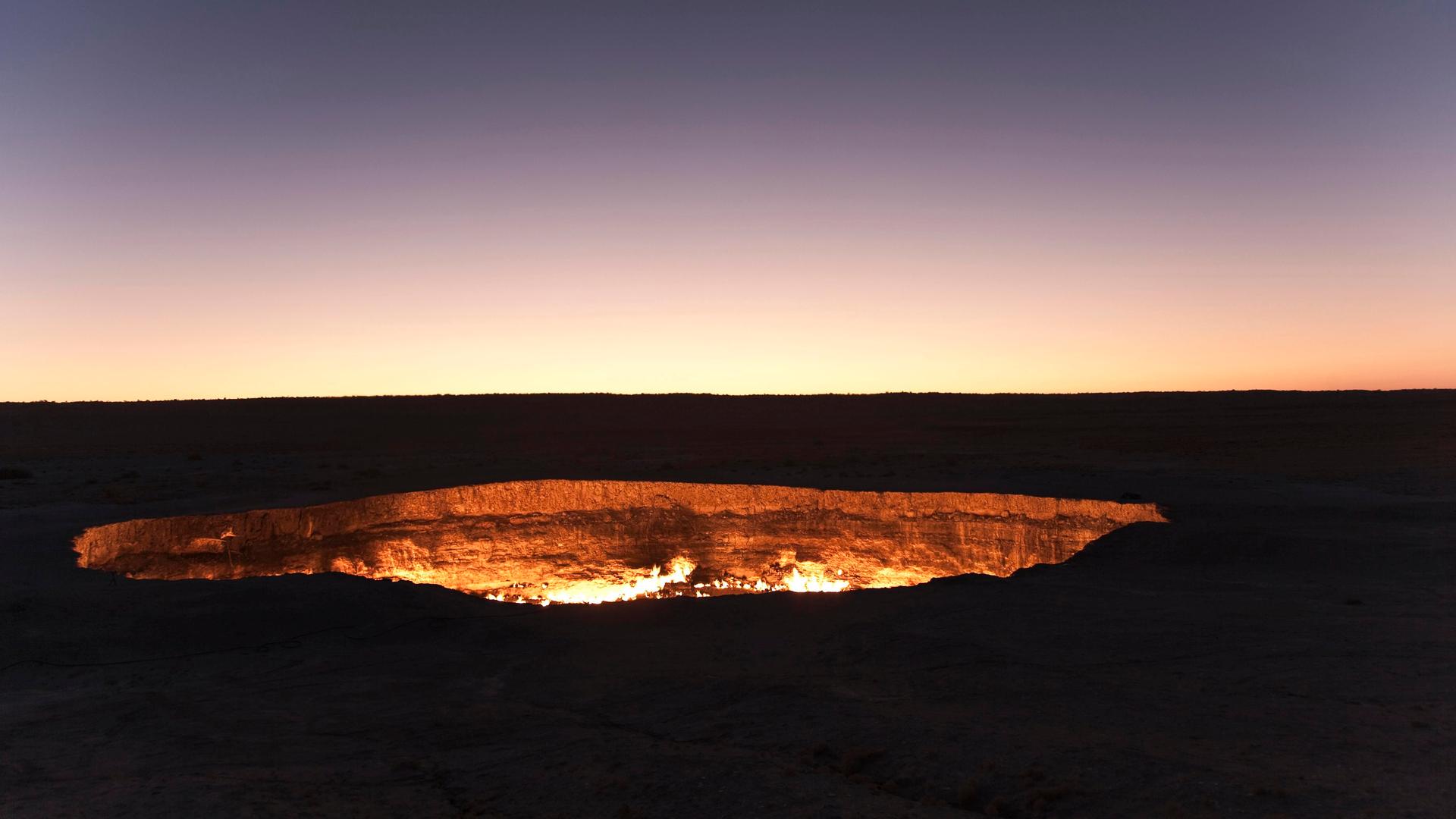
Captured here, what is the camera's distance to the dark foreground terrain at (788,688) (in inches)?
176

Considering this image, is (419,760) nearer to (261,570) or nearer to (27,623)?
(27,623)

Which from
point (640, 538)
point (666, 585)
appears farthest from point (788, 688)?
point (640, 538)

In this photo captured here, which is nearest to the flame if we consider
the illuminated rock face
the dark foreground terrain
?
the illuminated rock face

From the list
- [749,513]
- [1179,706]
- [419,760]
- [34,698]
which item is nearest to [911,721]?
[1179,706]

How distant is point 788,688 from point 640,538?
8.93 metres

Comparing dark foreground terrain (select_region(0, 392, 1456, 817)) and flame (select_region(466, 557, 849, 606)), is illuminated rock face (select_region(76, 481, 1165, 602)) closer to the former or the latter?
A: flame (select_region(466, 557, 849, 606))

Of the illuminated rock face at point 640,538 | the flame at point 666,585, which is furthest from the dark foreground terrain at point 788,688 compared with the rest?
the flame at point 666,585

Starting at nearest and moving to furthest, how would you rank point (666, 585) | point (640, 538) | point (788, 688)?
point (788, 688) < point (666, 585) < point (640, 538)

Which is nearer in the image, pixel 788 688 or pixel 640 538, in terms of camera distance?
pixel 788 688

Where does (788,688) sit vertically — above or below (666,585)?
above

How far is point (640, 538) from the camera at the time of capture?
586 inches

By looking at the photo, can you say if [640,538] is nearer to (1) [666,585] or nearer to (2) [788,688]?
(1) [666,585]

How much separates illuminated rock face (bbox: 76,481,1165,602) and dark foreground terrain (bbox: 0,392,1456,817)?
3.49ft

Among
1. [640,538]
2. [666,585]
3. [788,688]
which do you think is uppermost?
[788,688]
